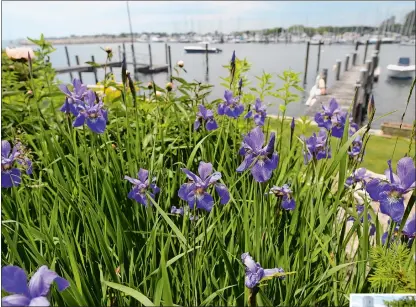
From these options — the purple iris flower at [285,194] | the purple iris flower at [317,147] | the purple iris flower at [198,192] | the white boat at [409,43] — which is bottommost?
the white boat at [409,43]

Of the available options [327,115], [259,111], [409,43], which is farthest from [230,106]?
[409,43]

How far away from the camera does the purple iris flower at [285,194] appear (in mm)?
1353

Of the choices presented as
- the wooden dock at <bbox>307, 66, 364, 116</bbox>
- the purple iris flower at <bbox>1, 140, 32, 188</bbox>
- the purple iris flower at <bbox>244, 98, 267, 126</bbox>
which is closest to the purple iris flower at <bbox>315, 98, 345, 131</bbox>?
the purple iris flower at <bbox>244, 98, 267, 126</bbox>

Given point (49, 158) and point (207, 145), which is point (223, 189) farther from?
point (49, 158)

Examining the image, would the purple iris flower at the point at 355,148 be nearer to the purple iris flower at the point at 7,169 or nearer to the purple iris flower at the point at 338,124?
the purple iris flower at the point at 338,124

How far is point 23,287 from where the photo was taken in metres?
0.63

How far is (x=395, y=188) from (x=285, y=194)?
1.49 feet

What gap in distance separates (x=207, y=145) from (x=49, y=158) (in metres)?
0.88

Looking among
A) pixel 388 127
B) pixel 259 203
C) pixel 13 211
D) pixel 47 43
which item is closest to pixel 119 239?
pixel 259 203

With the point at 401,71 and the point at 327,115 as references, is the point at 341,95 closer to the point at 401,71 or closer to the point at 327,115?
the point at 401,71

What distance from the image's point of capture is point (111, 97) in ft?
9.36

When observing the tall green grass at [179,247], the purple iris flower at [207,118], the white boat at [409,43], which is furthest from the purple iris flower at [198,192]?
the white boat at [409,43]

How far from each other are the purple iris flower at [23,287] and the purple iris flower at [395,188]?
0.89 meters

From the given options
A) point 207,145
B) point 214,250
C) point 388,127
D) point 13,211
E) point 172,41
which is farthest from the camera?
point 172,41
